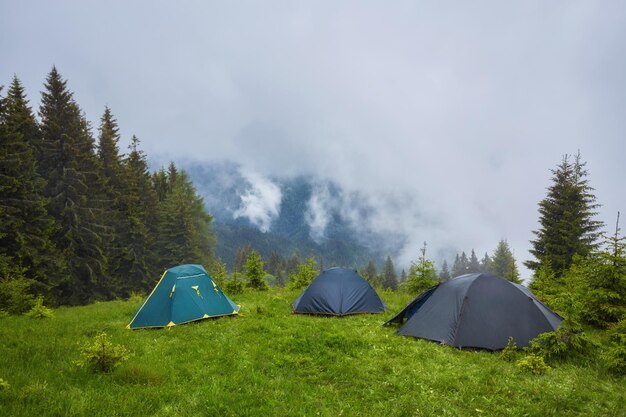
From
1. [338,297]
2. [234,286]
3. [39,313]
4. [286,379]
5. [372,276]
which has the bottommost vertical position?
[372,276]

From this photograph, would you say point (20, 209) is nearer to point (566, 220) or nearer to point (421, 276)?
point (421, 276)

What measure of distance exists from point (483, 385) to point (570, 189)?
28464 millimetres

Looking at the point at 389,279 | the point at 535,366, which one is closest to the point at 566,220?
the point at 535,366

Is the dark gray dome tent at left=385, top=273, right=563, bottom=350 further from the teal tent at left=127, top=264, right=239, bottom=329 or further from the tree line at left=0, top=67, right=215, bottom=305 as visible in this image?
the tree line at left=0, top=67, right=215, bottom=305

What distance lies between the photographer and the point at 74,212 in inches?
1044

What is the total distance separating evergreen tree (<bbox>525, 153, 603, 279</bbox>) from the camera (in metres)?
27.8

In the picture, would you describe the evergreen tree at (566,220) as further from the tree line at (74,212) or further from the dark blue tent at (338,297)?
the tree line at (74,212)

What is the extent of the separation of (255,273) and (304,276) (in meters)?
3.85

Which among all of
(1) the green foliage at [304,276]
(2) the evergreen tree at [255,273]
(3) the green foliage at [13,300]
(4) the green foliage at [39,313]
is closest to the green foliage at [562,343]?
(1) the green foliage at [304,276]

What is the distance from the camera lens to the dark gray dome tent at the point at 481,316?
10.2 metres

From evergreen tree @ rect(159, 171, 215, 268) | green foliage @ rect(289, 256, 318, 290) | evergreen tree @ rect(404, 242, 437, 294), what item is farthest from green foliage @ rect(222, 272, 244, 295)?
evergreen tree @ rect(159, 171, 215, 268)

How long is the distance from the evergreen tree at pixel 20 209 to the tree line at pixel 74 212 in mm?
58

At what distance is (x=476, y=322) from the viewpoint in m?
10.5

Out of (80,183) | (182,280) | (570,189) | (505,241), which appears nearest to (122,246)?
(80,183)
